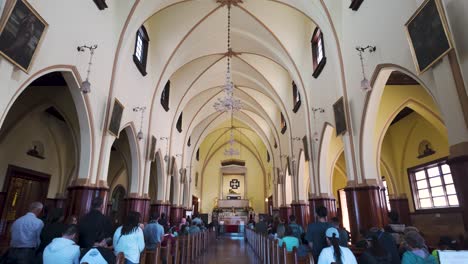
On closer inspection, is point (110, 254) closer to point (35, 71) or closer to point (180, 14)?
point (35, 71)

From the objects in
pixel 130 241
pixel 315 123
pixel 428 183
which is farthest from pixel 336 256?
pixel 428 183

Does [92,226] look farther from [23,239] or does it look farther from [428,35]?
[428,35]

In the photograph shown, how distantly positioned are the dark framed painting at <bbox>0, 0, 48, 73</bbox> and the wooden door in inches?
224

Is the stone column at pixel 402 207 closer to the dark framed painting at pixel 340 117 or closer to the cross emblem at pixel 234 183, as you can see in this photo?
the dark framed painting at pixel 340 117

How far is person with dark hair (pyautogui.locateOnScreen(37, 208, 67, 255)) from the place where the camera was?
12.1 feet

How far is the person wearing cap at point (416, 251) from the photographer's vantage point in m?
2.63

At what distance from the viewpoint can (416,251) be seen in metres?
2.69

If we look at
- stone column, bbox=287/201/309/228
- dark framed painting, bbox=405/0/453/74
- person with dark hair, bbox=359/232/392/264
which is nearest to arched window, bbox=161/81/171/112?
stone column, bbox=287/201/309/228

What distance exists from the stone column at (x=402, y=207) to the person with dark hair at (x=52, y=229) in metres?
10.4

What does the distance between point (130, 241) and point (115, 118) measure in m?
3.99

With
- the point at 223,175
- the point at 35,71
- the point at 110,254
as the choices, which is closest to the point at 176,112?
the point at 35,71

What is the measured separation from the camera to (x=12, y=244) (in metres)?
3.86

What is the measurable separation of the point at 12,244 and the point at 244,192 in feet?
69.8

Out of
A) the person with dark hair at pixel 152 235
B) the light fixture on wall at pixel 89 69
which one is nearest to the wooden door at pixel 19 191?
the light fixture on wall at pixel 89 69
